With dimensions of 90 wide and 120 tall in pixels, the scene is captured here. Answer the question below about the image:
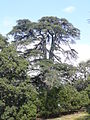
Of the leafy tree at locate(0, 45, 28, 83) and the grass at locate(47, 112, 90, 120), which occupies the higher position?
the leafy tree at locate(0, 45, 28, 83)

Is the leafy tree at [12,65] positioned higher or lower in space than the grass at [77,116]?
higher

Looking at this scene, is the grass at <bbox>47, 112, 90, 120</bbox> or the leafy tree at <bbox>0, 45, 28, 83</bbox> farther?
the grass at <bbox>47, 112, 90, 120</bbox>

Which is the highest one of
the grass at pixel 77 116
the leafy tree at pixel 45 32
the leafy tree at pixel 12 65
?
the leafy tree at pixel 45 32

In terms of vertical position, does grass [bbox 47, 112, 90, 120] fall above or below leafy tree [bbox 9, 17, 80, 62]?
below

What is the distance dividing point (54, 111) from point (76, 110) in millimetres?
2901

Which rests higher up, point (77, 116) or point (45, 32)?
point (45, 32)

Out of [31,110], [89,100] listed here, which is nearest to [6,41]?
[31,110]

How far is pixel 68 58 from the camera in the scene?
35.7m

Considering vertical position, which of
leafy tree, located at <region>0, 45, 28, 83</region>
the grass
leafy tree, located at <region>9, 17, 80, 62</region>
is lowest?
the grass

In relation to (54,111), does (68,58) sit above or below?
above

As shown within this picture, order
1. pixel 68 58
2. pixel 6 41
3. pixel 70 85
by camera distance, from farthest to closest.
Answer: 1. pixel 68 58
2. pixel 70 85
3. pixel 6 41

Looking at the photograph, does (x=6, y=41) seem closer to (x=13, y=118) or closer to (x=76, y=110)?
(x=13, y=118)

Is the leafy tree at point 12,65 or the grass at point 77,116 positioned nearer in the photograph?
the leafy tree at point 12,65

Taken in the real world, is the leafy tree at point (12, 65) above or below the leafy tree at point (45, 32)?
below
